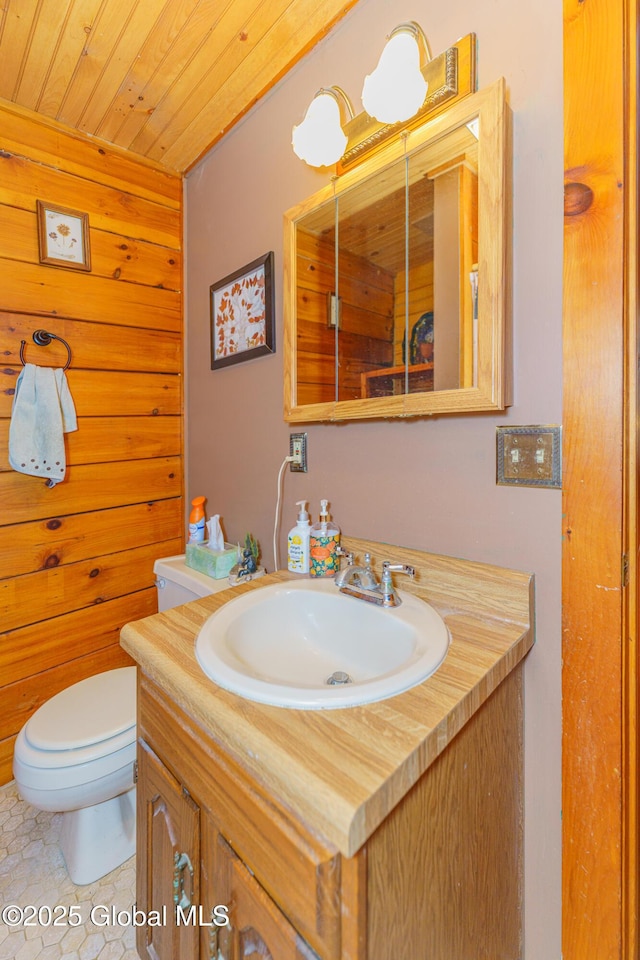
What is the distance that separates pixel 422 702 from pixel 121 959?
3.56 ft

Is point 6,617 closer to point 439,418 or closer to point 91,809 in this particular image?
point 91,809

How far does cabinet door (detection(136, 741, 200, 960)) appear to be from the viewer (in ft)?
2.35

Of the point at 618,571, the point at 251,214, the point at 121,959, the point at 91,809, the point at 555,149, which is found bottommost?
the point at 121,959

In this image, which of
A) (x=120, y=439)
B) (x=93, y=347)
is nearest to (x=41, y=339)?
(x=93, y=347)

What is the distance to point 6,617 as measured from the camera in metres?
1.47

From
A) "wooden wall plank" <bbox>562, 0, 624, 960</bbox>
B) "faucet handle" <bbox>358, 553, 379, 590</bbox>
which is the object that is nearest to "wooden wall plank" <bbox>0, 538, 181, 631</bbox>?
"faucet handle" <bbox>358, 553, 379, 590</bbox>

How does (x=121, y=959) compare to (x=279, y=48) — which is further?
(x=279, y=48)

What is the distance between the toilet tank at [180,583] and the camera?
136cm

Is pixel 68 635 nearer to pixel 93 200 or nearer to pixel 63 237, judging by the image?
pixel 63 237

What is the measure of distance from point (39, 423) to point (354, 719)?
57.0 inches

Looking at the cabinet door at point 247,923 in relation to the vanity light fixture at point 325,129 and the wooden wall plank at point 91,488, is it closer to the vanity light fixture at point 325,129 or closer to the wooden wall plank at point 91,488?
the wooden wall plank at point 91,488

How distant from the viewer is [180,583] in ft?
4.79

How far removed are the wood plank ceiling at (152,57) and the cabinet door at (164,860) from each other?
1.79m

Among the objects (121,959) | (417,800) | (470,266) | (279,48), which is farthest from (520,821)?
(279,48)
